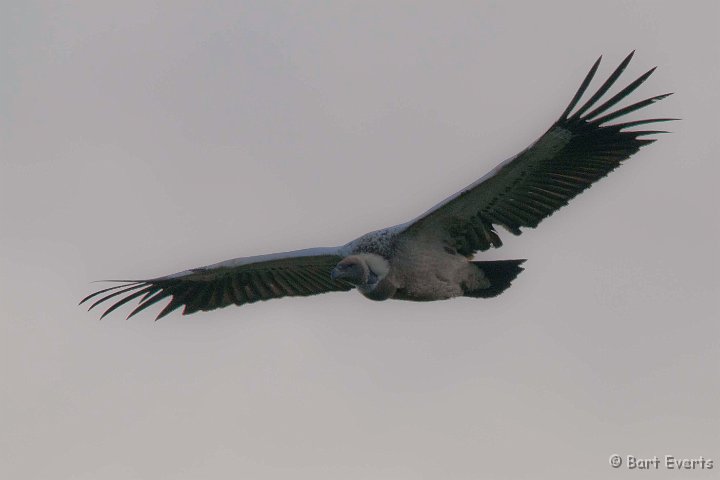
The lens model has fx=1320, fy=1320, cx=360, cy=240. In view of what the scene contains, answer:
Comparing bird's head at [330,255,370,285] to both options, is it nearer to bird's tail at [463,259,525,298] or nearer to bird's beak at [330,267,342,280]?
bird's beak at [330,267,342,280]

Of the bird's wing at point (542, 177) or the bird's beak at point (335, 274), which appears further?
the bird's beak at point (335, 274)

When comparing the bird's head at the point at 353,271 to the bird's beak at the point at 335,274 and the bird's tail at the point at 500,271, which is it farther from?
the bird's tail at the point at 500,271

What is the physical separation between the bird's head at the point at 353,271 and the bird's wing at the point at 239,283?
0.67 meters

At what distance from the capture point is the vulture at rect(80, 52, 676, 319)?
1105cm

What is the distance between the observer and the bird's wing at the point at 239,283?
12.9 metres

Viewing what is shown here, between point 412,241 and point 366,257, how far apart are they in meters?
0.45

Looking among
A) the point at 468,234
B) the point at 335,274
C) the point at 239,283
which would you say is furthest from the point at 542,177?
the point at 239,283

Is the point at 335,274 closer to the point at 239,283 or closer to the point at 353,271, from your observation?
the point at 353,271

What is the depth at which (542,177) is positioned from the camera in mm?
11352

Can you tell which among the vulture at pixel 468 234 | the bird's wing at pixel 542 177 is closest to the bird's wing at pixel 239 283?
the vulture at pixel 468 234

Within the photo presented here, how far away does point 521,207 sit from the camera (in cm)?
1162

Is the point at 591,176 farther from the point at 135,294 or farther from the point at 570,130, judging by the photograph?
the point at 135,294

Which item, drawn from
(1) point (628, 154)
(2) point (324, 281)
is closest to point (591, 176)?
(1) point (628, 154)

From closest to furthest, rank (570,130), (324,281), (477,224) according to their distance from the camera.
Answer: (570,130), (477,224), (324,281)
